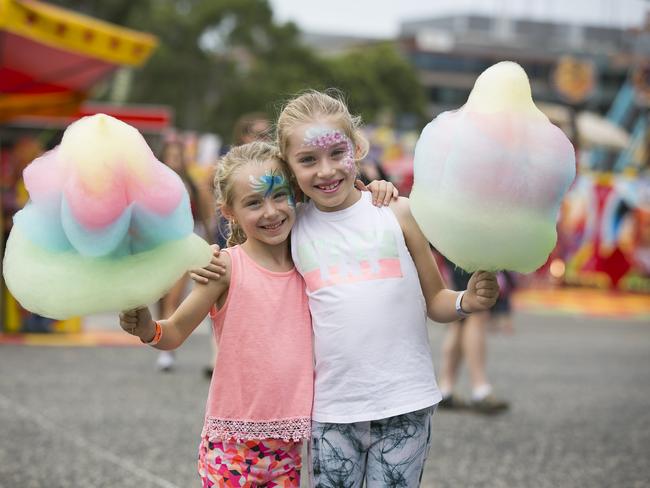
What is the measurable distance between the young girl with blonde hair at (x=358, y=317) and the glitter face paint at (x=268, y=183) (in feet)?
0.16

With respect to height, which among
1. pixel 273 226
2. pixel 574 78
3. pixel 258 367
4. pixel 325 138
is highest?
pixel 574 78

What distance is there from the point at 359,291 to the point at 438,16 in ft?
342

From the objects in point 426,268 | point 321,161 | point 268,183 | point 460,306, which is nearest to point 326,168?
point 321,161

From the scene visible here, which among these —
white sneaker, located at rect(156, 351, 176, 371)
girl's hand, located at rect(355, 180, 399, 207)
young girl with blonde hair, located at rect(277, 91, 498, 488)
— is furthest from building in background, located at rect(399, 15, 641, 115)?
young girl with blonde hair, located at rect(277, 91, 498, 488)

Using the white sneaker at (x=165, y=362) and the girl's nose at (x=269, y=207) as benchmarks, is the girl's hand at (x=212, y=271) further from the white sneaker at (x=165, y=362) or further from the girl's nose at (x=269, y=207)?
the white sneaker at (x=165, y=362)

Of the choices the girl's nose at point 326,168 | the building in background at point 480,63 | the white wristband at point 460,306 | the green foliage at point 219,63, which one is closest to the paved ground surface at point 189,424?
the white wristband at point 460,306

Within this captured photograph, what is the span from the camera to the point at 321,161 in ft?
7.84

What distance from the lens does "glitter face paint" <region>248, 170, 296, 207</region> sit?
2396mm

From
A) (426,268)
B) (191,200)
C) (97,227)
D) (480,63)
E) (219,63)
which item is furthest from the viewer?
(480,63)

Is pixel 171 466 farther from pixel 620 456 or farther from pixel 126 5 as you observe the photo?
pixel 126 5

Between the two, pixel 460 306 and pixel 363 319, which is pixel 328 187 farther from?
pixel 460 306

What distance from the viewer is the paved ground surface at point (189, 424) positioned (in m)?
4.00

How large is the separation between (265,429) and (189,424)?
102 inches

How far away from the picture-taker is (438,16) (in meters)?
103
